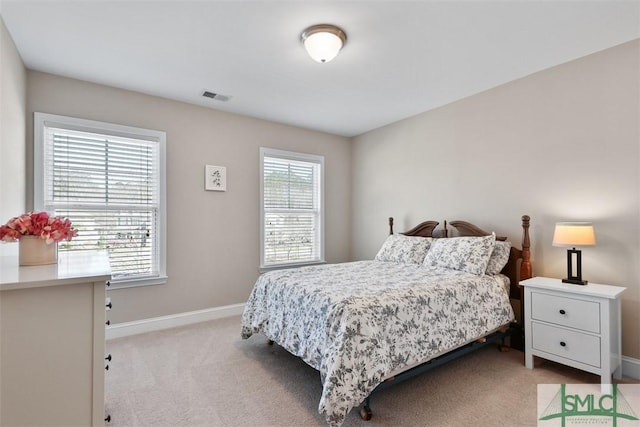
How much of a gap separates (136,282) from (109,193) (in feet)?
3.15

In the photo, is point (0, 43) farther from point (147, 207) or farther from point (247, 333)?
point (247, 333)

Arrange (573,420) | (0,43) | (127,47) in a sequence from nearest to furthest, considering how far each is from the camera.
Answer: (573,420) < (0,43) < (127,47)

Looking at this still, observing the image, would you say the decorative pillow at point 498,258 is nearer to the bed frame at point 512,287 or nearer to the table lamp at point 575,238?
the bed frame at point 512,287

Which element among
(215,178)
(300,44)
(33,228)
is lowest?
(33,228)

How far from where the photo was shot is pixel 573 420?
193 centimetres

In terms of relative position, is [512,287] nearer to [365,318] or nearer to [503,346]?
[503,346]

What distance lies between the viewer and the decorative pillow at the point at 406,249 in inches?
140

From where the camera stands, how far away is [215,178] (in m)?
3.83

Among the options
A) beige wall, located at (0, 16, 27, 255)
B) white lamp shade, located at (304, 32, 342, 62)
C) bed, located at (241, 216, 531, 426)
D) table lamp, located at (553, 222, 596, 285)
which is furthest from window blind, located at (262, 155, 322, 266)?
table lamp, located at (553, 222, 596, 285)

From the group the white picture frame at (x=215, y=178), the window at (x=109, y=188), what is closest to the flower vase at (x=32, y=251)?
the window at (x=109, y=188)

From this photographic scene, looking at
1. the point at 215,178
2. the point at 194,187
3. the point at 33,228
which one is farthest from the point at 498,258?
the point at 33,228

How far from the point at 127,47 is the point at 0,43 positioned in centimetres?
74

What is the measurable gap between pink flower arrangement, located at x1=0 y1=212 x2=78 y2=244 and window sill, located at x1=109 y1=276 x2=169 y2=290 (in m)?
1.81

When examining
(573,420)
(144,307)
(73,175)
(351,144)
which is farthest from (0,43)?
(573,420)
